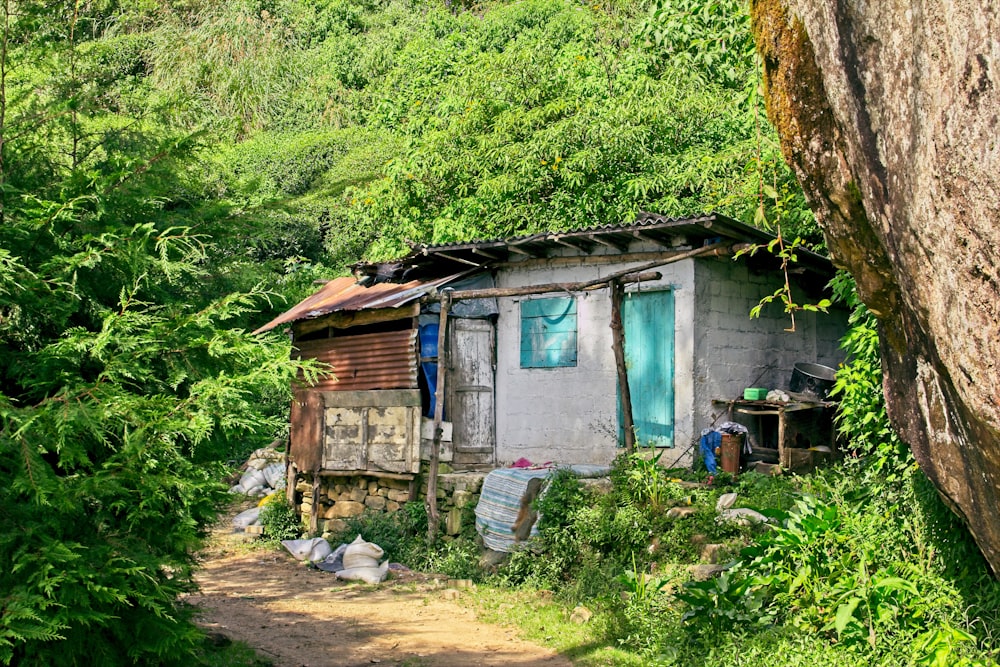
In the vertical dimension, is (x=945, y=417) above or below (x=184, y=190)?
below

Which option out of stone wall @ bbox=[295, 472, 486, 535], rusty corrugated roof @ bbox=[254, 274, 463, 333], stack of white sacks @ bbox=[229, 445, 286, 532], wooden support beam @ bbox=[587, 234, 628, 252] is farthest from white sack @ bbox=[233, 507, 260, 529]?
wooden support beam @ bbox=[587, 234, 628, 252]

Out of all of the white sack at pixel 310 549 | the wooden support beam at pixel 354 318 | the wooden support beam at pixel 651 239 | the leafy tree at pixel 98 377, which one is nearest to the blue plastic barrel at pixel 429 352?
Result: the wooden support beam at pixel 354 318

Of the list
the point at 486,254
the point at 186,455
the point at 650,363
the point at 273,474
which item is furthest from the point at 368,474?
the point at 186,455

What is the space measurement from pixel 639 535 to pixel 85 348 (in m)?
5.48

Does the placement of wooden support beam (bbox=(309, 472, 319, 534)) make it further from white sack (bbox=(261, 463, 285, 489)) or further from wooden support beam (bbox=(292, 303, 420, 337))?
white sack (bbox=(261, 463, 285, 489))

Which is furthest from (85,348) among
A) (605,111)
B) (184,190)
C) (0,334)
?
(605,111)

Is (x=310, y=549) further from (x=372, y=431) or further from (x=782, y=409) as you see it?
(x=782, y=409)

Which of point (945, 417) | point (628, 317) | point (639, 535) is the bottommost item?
point (639, 535)

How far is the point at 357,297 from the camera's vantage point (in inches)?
538

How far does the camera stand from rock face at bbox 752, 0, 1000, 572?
2939mm

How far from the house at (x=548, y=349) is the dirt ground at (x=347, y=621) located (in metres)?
2.02

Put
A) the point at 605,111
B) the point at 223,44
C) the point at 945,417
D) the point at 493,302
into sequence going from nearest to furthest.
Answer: the point at 945,417, the point at 493,302, the point at 605,111, the point at 223,44

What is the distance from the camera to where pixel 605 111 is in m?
14.9

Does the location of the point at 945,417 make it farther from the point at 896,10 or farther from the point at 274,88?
the point at 274,88
